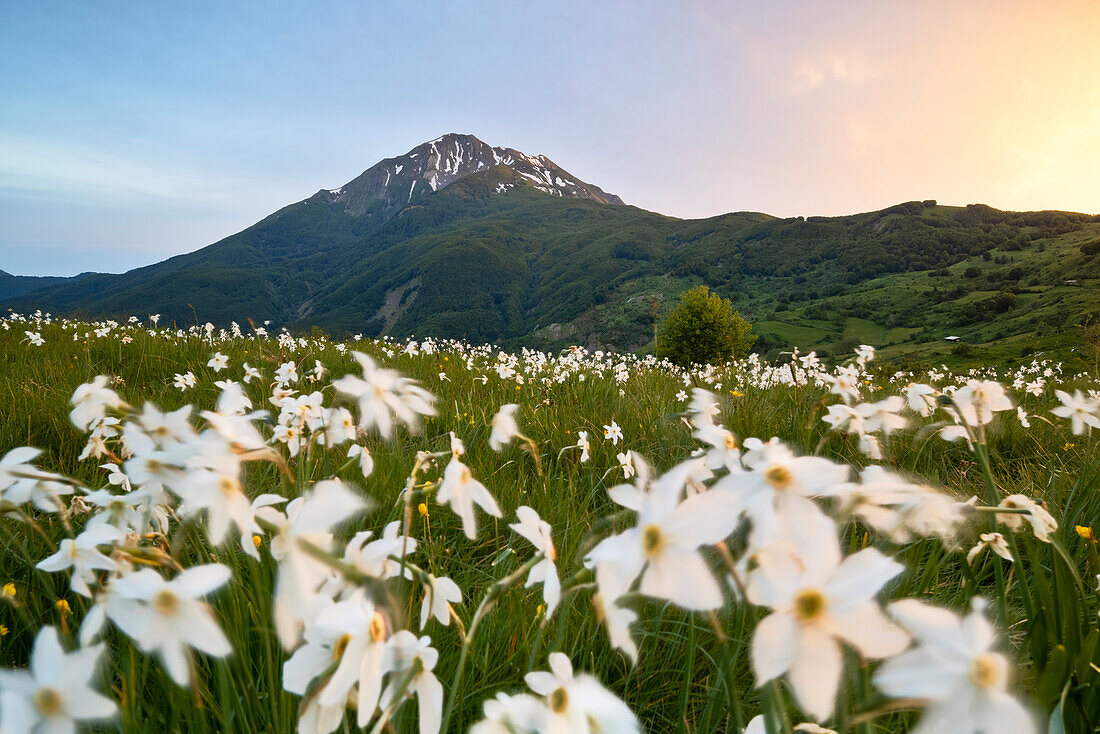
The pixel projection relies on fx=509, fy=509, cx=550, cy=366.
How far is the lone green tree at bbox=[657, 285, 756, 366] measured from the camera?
135ft

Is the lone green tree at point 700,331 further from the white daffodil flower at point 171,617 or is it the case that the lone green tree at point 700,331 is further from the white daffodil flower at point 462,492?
the white daffodil flower at point 171,617

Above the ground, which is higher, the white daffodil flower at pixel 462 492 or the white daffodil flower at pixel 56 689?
the white daffodil flower at pixel 462 492

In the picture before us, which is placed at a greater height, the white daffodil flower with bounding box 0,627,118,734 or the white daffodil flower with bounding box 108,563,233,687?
the white daffodil flower with bounding box 108,563,233,687

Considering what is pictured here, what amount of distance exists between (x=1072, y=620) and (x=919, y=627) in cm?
157

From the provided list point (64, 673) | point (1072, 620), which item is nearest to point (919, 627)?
point (64, 673)

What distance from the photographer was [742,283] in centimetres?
18825

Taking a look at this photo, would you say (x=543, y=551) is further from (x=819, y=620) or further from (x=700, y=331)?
(x=700, y=331)

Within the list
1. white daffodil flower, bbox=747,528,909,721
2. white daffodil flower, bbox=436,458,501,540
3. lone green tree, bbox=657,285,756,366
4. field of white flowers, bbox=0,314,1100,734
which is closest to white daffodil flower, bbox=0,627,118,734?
field of white flowers, bbox=0,314,1100,734

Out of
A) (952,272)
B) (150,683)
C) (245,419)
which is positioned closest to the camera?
(245,419)

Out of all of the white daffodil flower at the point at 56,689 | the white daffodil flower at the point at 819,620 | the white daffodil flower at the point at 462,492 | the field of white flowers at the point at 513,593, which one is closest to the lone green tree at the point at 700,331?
the field of white flowers at the point at 513,593

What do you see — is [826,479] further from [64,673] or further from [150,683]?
[150,683]

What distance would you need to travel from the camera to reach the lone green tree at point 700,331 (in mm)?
41091

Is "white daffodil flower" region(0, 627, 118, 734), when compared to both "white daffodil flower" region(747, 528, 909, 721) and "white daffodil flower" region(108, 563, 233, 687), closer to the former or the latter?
"white daffodil flower" region(108, 563, 233, 687)

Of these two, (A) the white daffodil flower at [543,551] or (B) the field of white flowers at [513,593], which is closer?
(B) the field of white flowers at [513,593]
